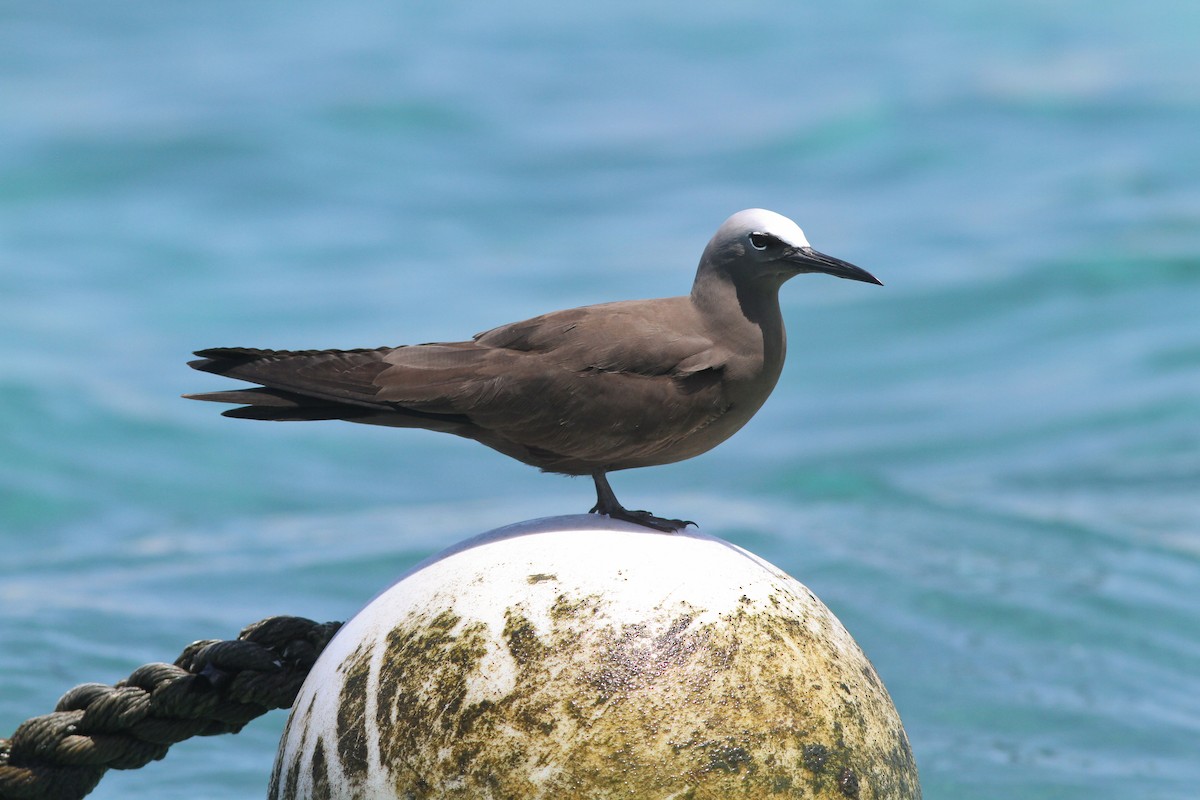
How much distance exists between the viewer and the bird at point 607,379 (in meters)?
4.66

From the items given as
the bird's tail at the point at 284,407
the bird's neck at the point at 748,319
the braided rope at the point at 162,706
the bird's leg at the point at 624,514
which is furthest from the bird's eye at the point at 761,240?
the braided rope at the point at 162,706

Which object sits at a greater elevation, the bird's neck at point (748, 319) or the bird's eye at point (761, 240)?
the bird's eye at point (761, 240)

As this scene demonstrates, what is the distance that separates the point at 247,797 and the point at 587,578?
12.6ft

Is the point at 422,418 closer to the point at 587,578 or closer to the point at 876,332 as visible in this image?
the point at 587,578

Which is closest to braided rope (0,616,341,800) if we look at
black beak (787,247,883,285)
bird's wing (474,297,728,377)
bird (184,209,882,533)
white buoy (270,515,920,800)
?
white buoy (270,515,920,800)

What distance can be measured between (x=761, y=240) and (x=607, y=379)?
0.58 meters

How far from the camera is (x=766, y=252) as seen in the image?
471 centimetres

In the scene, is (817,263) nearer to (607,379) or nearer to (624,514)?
(607,379)

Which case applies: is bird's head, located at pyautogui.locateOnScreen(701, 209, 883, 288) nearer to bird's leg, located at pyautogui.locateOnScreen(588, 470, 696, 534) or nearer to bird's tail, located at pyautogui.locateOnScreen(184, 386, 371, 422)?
bird's leg, located at pyautogui.locateOnScreen(588, 470, 696, 534)

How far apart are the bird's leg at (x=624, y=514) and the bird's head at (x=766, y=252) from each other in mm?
688

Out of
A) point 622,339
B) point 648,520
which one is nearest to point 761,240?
point 622,339

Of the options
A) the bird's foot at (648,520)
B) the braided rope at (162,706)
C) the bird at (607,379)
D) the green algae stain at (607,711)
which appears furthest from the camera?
the braided rope at (162,706)

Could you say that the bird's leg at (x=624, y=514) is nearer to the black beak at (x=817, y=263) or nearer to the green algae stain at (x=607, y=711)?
the green algae stain at (x=607, y=711)

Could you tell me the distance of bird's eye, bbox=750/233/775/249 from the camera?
469cm
